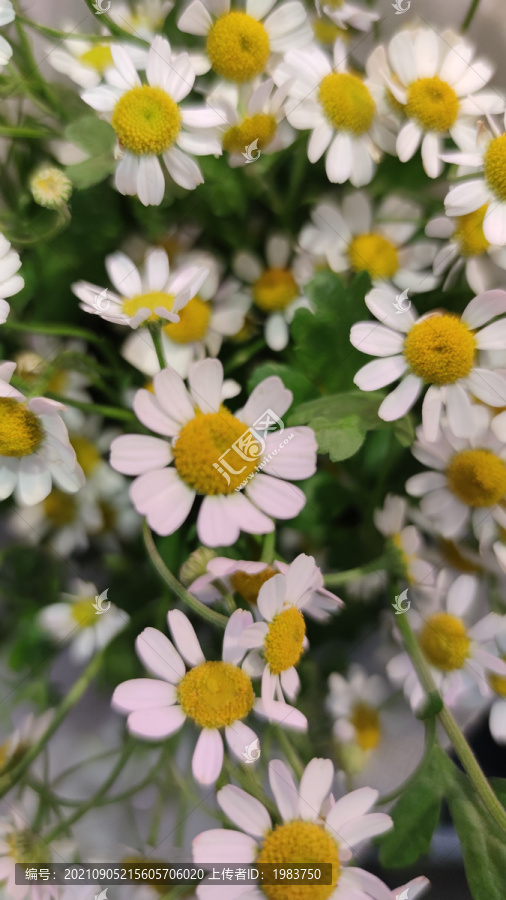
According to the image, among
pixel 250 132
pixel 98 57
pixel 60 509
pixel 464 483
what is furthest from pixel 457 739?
pixel 98 57

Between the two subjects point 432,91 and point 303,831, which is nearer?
point 303,831

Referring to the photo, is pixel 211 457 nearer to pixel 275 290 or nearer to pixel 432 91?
pixel 275 290

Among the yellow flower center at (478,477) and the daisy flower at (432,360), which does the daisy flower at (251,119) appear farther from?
the yellow flower center at (478,477)

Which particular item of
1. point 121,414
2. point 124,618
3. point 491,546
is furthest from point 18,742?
point 491,546

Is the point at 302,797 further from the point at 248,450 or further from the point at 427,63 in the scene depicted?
the point at 427,63

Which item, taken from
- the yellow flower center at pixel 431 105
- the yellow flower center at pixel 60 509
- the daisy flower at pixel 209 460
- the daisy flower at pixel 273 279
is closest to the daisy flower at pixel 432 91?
the yellow flower center at pixel 431 105

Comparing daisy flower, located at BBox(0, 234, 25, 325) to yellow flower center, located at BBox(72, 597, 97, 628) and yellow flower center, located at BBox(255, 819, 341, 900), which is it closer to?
yellow flower center, located at BBox(72, 597, 97, 628)
